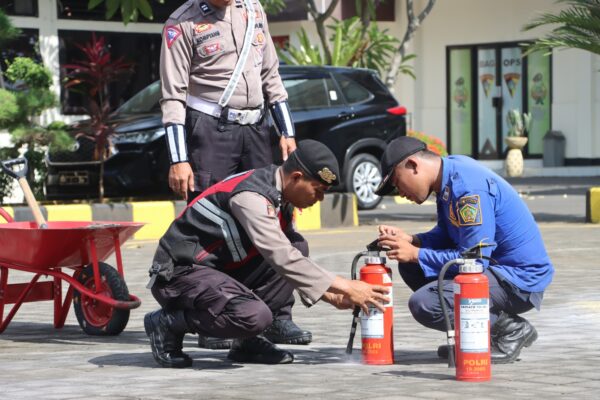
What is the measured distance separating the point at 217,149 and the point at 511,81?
959 inches

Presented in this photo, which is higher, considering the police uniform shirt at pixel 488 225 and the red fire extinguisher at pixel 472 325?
the police uniform shirt at pixel 488 225

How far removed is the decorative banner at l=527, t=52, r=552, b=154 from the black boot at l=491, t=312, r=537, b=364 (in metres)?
24.3

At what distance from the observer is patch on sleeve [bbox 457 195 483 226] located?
21.8ft

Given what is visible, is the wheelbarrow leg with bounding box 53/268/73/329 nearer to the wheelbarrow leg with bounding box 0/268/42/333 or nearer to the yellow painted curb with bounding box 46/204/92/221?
the wheelbarrow leg with bounding box 0/268/42/333

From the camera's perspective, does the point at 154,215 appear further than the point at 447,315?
Yes

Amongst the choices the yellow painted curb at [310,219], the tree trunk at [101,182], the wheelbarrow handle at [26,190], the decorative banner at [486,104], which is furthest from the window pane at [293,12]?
the wheelbarrow handle at [26,190]

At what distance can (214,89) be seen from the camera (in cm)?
802

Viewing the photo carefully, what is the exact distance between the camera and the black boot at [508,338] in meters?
Result: 6.80

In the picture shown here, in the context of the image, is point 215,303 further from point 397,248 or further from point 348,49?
point 348,49

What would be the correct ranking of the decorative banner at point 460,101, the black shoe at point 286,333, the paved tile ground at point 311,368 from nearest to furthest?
1. the paved tile ground at point 311,368
2. the black shoe at point 286,333
3. the decorative banner at point 460,101

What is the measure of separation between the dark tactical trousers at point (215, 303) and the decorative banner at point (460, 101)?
25610 mm

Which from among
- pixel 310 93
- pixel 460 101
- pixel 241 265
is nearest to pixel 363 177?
pixel 310 93

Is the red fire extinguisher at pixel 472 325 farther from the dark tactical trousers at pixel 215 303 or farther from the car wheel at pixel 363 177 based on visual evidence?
the car wheel at pixel 363 177

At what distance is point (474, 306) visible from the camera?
20.3 feet
